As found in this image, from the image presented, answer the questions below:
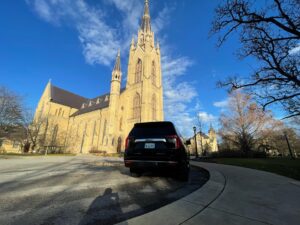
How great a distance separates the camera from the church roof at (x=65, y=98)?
183 feet

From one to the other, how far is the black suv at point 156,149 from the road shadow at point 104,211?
1.59 metres

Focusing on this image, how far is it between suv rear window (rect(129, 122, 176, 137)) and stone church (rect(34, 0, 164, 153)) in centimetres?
3228

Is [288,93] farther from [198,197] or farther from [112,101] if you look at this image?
[112,101]

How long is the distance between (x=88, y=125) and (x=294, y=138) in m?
55.8

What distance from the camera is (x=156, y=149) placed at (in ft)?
16.5

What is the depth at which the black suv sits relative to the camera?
192 inches

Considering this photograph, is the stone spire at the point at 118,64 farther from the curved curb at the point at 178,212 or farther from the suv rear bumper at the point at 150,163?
the curved curb at the point at 178,212

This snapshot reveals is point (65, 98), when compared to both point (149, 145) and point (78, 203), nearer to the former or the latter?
point (149, 145)

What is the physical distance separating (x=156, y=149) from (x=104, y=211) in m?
2.51

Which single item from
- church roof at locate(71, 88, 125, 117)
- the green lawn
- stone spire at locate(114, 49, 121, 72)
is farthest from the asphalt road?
stone spire at locate(114, 49, 121, 72)

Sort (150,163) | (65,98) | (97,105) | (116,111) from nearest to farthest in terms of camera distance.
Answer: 1. (150,163)
2. (116,111)
3. (97,105)
4. (65,98)

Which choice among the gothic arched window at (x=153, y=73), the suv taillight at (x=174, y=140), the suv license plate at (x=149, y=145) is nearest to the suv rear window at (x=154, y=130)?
the suv taillight at (x=174, y=140)

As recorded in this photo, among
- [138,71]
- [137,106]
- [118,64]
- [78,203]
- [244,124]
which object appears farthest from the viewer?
[138,71]

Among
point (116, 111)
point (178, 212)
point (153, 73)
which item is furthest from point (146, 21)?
point (178, 212)
